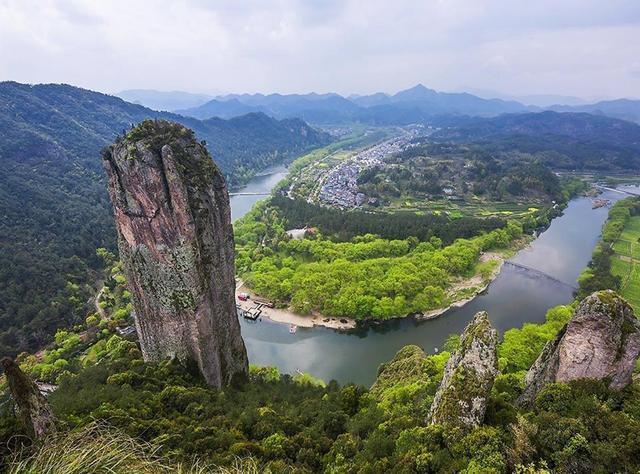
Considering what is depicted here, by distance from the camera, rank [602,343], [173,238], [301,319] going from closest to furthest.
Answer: [602,343] < [173,238] < [301,319]

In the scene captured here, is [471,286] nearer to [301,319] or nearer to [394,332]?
[394,332]

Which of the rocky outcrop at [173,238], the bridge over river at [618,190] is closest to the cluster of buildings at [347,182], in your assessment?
the bridge over river at [618,190]

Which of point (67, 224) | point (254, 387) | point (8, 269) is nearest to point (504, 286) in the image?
point (254, 387)

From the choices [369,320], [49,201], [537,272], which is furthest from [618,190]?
[49,201]

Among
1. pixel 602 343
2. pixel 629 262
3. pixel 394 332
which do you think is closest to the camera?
pixel 602 343

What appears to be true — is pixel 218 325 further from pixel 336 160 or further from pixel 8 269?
pixel 336 160

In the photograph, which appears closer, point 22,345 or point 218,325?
point 218,325
